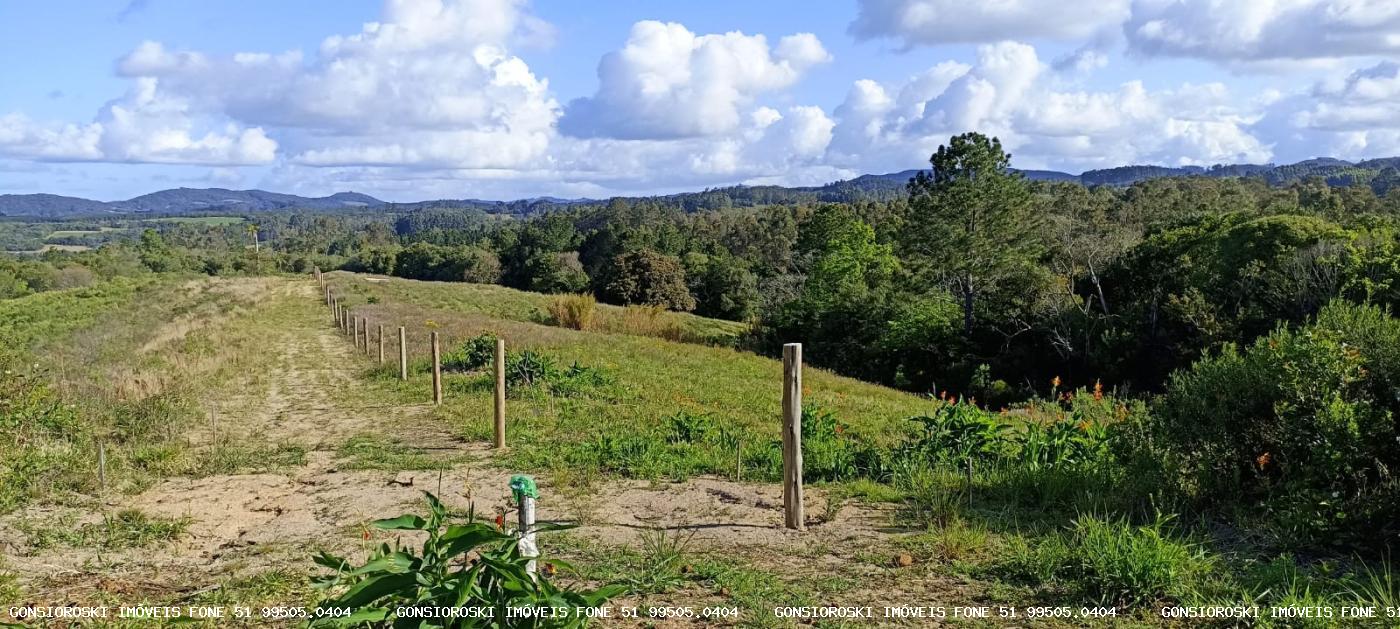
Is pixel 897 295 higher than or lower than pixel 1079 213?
lower

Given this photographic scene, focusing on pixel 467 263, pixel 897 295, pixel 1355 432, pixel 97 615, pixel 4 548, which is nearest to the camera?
pixel 97 615

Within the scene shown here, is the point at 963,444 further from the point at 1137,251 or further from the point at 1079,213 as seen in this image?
the point at 1079,213

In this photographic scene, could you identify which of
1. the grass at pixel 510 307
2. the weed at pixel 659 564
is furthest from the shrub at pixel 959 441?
the grass at pixel 510 307

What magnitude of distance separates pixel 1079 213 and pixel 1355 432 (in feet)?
203

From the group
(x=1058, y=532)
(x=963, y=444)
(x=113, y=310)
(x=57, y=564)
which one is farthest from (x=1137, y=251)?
(x=113, y=310)

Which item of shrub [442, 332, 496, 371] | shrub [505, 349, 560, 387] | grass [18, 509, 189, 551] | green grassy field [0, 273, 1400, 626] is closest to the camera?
green grassy field [0, 273, 1400, 626]

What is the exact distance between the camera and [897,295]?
38281 millimetres

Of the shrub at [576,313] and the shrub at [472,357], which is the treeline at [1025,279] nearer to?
the shrub at [576,313]


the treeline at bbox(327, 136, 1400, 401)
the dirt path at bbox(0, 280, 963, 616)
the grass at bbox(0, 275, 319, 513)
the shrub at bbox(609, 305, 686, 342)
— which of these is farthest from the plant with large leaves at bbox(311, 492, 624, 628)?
the shrub at bbox(609, 305, 686, 342)

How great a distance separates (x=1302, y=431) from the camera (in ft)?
17.6

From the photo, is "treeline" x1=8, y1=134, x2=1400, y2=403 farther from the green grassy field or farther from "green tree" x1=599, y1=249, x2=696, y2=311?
the green grassy field

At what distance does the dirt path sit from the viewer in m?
5.06

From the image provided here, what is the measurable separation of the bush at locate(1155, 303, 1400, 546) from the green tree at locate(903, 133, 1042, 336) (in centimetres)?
3303

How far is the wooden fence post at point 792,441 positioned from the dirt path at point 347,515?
0.54 feet
